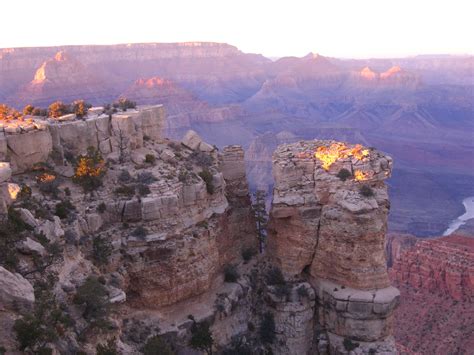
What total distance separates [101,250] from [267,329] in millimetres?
7832

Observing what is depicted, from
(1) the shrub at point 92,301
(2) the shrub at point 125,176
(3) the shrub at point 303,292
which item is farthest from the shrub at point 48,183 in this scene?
(3) the shrub at point 303,292

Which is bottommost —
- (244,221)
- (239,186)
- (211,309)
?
(211,309)

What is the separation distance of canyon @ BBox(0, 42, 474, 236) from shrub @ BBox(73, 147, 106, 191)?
5412 cm

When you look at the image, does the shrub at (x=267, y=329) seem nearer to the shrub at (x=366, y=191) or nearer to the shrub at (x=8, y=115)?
the shrub at (x=366, y=191)

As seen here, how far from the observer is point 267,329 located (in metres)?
21.7

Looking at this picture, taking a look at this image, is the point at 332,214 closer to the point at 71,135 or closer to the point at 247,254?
the point at 247,254

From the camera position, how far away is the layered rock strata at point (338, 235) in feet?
66.9

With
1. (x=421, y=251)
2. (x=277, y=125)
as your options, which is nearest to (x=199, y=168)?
(x=421, y=251)

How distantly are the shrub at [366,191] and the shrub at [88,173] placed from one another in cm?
974

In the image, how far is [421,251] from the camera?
37906 mm

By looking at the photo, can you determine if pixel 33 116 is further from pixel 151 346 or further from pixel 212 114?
pixel 212 114

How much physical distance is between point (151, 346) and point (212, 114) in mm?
95279

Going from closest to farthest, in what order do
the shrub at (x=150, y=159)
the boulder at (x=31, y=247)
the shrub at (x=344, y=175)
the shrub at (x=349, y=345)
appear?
the boulder at (x=31, y=247) → the shrub at (x=349, y=345) → the shrub at (x=150, y=159) → the shrub at (x=344, y=175)

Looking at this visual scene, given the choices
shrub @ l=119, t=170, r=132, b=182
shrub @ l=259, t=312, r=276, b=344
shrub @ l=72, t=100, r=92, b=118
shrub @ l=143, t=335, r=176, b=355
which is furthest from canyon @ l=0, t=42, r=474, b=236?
shrub @ l=143, t=335, r=176, b=355
